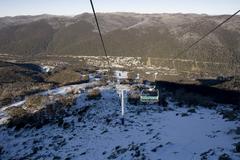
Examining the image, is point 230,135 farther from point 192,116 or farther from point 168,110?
point 168,110

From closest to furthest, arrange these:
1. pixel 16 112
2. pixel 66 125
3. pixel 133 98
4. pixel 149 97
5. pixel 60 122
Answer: pixel 149 97 < pixel 66 125 < pixel 60 122 < pixel 133 98 < pixel 16 112

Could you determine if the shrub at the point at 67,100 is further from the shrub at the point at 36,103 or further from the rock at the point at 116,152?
the rock at the point at 116,152

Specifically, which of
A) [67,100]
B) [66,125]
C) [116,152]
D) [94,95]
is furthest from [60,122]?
[116,152]

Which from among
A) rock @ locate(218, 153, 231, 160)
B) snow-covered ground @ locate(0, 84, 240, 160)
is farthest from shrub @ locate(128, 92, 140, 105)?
rock @ locate(218, 153, 231, 160)

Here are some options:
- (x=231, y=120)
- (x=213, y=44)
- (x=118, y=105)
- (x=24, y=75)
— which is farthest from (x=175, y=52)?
(x=231, y=120)

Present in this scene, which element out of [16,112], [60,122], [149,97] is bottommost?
[16,112]

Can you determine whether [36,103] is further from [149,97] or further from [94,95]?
[149,97]

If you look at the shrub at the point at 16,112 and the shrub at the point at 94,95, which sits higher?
the shrub at the point at 94,95

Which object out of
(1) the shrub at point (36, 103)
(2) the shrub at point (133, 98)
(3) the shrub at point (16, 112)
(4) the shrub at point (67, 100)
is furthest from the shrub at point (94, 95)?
(3) the shrub at point (16, 112)
